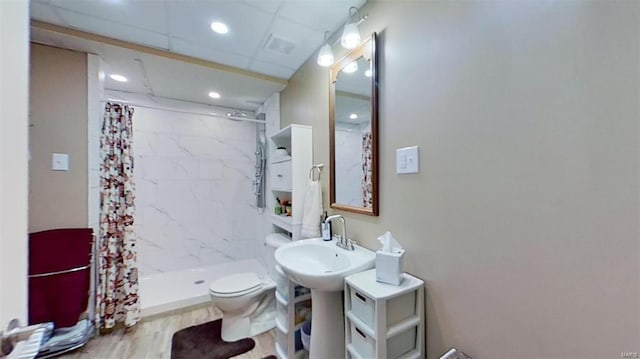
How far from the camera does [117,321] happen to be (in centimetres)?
200

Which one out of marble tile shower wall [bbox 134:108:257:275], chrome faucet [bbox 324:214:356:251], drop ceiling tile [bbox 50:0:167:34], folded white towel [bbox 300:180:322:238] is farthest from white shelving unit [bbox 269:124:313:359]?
drop ceiling tile [bbox 50:0:167:34]

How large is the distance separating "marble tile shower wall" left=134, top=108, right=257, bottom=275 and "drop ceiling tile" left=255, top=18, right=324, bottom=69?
1.46 meters

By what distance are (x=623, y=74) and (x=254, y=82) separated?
2.43 meters

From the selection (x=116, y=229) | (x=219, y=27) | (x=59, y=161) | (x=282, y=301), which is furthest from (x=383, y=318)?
(x=59, y=161)

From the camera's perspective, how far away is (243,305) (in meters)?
1.86

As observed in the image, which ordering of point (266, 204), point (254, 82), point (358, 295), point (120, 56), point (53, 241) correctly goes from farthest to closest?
1. point (266, 204)
2. point (254, 82)
3. point (120, 56)
4. point (53, 241)
5. point (358, 295)

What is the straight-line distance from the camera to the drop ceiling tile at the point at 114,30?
1.57m

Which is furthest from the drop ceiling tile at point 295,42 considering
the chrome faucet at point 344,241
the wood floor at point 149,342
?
the wood floor at point 149,342

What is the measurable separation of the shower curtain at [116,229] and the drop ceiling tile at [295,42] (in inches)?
52.0

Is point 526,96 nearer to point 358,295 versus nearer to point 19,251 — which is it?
point 358,295

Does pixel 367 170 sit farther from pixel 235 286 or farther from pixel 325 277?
pixel 235 286

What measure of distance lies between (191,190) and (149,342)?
1.70 metres

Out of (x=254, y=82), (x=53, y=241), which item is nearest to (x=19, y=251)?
(x=53, y=241)

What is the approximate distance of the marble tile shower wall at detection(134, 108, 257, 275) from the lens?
288 centimetres
